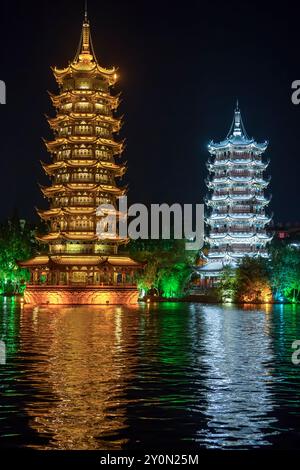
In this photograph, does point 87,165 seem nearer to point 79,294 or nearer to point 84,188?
point 84,188

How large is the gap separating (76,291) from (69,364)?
154ft

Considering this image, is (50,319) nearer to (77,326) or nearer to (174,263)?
(77,326)

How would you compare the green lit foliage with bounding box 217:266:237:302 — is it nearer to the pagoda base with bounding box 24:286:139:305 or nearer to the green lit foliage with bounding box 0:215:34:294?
the pagoda base with bounding box 24:286:139:305

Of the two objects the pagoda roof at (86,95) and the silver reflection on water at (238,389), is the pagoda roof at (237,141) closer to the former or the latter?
the pagoda roof at (86,95)

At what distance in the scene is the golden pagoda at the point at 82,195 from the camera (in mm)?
70188

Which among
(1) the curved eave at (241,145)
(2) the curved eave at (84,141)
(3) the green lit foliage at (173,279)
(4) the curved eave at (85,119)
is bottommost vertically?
(3) the green lit foliage at (173,279)

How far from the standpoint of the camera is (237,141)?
9831 cm

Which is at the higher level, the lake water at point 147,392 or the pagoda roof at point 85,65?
the pagoda roof at point 85,65

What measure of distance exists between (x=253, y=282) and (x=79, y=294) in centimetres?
1751

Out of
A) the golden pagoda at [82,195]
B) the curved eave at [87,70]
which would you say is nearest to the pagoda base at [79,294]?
the golden pagoda at [82,195]

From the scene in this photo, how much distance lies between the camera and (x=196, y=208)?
10562 centimetres

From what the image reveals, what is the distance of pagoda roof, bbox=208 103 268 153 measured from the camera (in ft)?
321

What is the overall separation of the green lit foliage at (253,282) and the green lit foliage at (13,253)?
78.2 feet
